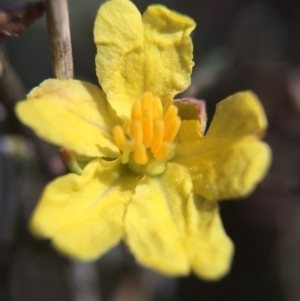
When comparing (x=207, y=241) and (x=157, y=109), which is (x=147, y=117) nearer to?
(x=157, y=109)

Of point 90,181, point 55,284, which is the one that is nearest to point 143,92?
point 90,181

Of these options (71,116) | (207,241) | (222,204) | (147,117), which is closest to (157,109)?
(147,117)

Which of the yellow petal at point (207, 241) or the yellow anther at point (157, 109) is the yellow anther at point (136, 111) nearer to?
the yellow anther at point (157, 109)

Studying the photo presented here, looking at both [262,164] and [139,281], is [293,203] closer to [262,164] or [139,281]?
[139,281]

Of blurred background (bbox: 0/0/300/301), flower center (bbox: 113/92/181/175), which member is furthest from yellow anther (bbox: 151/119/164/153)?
blurred background (bbox: 0/0/300/301)

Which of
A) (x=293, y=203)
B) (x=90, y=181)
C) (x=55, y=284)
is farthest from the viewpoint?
Answer: (x=293, y=203)

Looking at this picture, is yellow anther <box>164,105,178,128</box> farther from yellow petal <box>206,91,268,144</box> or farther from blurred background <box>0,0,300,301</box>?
blurred background <box>0,0,300,301</box>
